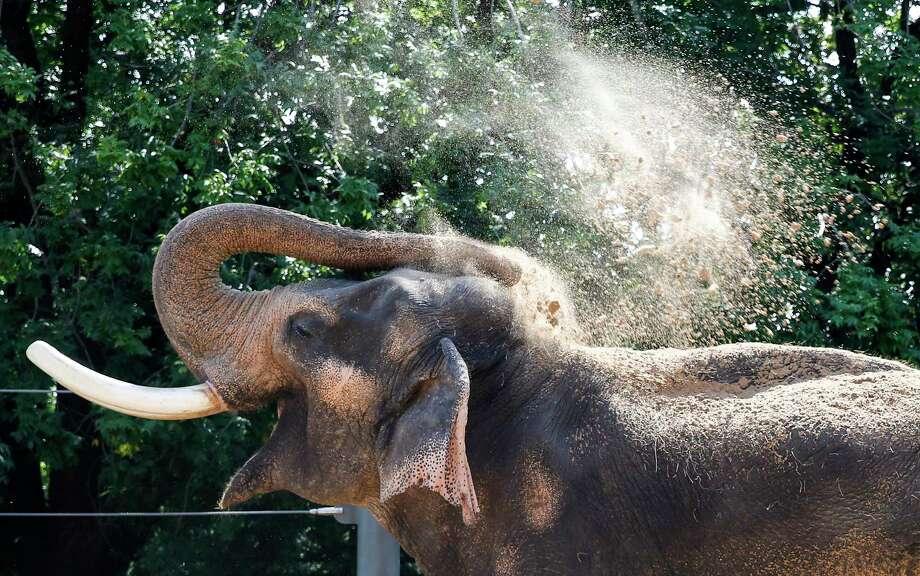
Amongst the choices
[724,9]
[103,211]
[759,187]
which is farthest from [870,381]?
[724,9]

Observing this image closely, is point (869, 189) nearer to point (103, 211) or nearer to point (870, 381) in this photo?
point (103, 211)

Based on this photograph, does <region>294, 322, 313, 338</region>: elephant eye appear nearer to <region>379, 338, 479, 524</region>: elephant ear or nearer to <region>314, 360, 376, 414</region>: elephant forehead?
<region>314, 360, 376, 414</region>: elephant forehead

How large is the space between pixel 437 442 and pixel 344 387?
454 mm

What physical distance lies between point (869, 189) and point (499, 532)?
8.05 m

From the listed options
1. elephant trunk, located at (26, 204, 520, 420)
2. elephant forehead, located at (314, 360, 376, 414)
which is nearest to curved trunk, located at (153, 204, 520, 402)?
elephant trunk, located at (26, 204, 520, 420)

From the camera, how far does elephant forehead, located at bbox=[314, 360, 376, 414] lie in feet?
10.8

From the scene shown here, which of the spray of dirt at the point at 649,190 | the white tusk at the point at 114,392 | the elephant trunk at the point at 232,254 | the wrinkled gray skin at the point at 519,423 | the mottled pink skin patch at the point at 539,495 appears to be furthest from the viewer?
the spray of dirt at the point at 649,190

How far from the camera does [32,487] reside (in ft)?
37.1

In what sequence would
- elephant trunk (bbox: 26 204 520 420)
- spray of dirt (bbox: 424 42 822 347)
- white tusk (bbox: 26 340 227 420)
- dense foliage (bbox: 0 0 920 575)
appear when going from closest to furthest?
white tusk (bbox: 26 340 227 420) → elephant trunk (bbox: 26 204 520 420) → spray of dirt (bbox: 424 42 822 347) → dense foliage (bbox: 0 0 920 575)

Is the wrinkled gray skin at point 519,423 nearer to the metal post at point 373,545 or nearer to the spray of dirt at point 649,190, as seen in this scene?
the metal post at point 373,545

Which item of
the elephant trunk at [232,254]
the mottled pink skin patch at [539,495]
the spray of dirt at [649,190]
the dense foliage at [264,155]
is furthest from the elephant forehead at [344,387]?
the dense foliage at [264,155]

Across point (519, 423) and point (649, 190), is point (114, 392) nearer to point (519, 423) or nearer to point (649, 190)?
point (519, 423)

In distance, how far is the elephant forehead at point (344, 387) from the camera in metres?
3.29

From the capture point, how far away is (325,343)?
3385mm
